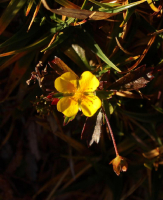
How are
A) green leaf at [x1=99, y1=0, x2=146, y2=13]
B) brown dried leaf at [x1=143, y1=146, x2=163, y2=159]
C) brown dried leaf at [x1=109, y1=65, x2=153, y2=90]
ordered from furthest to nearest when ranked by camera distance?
1. brown dried leaf at [x1=143, y1=146, x2=163, y2=159]
2. brown dried leaf at [x1=109, y1=65, x2=153, y2=90]
3. green leaf at [x1=99, y1=0, x2=146, y2=13]

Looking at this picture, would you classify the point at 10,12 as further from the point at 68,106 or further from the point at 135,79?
the point at 135,79

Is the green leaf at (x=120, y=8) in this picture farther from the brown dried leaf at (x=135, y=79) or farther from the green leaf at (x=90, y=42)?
the brown dried leaf at (x=135, y=79)

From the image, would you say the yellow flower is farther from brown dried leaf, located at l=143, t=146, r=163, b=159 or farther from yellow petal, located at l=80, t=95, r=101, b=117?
brown dried leaf, located at l=143, t=146, r=163, b=159

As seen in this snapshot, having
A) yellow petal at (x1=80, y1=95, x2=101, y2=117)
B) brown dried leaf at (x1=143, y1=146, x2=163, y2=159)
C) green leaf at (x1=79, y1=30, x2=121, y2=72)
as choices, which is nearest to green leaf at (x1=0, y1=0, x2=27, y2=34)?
green leaf at (x1=79, y1=30, x2=121, y2=72)

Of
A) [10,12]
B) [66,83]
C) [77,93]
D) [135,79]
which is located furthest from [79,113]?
[10,12]

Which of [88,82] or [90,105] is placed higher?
[88,82]

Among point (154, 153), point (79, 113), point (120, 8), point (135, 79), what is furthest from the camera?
point (154, 153)

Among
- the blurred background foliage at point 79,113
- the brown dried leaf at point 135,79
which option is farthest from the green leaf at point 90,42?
the brown dried leaf at point 135,79
